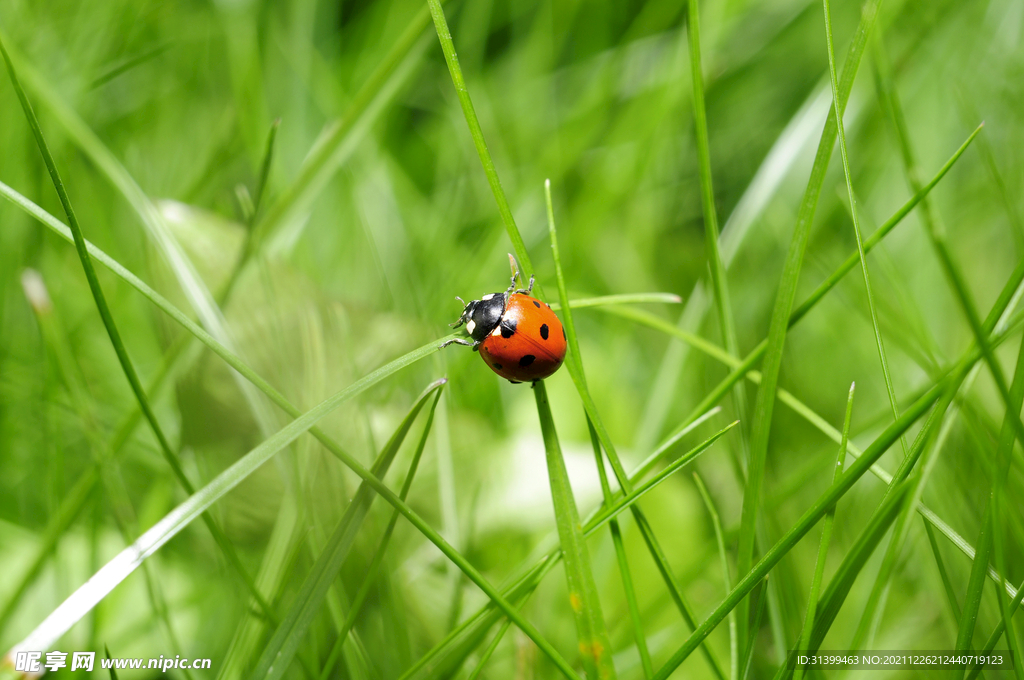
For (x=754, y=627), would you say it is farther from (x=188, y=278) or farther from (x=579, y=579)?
(x=188, y=278)

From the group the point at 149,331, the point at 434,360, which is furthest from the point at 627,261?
the point at 149,331

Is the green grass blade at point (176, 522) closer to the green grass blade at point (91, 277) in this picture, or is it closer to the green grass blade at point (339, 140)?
the green grass blade at point (91, 277)

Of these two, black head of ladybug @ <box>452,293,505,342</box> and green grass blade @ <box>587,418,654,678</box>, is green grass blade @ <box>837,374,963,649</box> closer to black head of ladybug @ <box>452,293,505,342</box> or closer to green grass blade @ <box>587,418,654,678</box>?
green grass blade @ <box>587,418,654,678</box>

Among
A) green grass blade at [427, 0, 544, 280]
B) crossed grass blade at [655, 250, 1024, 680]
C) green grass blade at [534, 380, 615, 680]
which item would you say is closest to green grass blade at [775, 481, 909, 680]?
crossed grass blade at [655, 250, 1024, 680]

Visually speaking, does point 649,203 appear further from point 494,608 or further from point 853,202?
point 494,608

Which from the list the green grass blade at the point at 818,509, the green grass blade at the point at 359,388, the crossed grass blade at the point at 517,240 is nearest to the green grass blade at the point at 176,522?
the green grass blade at the point at 359,388
